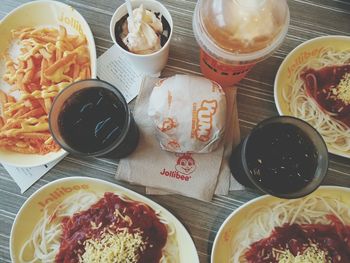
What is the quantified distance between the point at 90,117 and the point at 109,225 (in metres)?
0.28

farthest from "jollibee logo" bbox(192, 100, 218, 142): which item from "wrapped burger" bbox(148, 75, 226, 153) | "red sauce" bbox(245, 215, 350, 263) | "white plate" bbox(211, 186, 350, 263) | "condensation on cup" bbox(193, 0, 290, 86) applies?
"red sauce" bbox(245, 215, 350, 263)

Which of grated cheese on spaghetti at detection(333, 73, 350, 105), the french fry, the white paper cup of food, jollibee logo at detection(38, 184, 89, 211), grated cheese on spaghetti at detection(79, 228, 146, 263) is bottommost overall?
grated cheese on spaghetti at detection(79, 228, 146, 263)

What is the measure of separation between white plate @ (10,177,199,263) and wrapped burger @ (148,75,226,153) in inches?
7.3

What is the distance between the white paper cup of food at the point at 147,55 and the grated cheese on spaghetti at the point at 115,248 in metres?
0.43

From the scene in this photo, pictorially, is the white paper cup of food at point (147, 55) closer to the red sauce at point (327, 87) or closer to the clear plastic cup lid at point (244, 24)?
the clear plastic cup lid at point (244, 24)

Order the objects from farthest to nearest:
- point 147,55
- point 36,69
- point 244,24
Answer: point 36,69 → point 147,55 → point 244,24

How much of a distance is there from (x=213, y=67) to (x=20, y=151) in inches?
22.5

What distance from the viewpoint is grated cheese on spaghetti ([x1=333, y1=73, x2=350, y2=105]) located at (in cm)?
95

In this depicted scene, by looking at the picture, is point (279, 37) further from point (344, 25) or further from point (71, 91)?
point (71, 91)

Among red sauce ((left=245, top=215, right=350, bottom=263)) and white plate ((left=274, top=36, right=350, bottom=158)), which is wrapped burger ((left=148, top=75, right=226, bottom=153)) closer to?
white plate ((left=274, top=36, right=350, bottom=158))

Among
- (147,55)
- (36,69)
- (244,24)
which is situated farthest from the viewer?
(36,69)

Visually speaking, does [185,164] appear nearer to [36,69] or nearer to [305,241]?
[305,241]

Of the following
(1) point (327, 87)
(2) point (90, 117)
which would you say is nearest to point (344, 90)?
(1) point (327, 87)

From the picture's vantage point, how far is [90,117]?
0.87 metres
